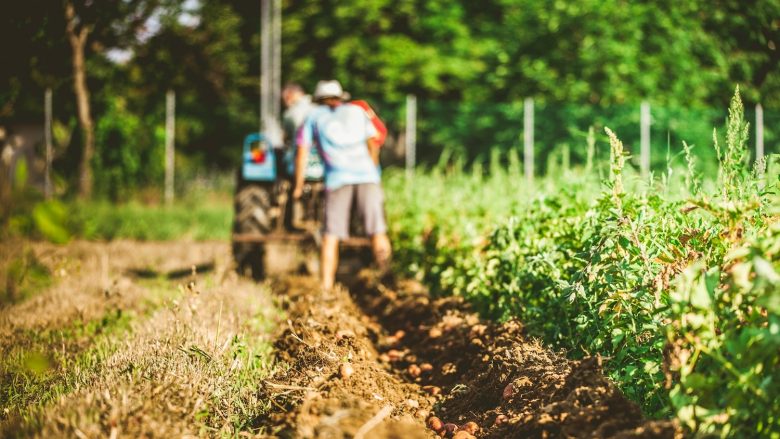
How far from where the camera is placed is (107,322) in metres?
4.87

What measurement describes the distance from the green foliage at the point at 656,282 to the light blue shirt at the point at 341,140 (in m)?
1.48

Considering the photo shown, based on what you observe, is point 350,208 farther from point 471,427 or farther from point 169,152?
point 169,152

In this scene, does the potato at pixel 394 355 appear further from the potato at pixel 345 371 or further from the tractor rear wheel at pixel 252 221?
the tractor rear wheel at pixel 252 221

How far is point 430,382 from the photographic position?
4.09m

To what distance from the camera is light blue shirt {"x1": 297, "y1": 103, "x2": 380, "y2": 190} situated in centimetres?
632

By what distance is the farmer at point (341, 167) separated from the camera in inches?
249

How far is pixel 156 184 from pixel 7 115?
13.8 m

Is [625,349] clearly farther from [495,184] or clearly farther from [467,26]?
[467,26]

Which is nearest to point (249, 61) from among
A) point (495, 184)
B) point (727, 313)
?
point (495, 184)

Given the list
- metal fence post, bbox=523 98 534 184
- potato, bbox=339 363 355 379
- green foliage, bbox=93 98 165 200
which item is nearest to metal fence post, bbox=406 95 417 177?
metal fence post, bbox=523 98 534 184

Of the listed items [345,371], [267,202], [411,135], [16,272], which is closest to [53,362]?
[345,371]

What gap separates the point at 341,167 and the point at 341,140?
0.73 ft

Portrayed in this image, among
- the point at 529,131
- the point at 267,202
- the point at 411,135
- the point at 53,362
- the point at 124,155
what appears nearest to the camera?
the point at 53,362

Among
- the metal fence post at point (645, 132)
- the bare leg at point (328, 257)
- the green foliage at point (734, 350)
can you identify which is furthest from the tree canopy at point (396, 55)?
the green foliage at point (734, 350)
